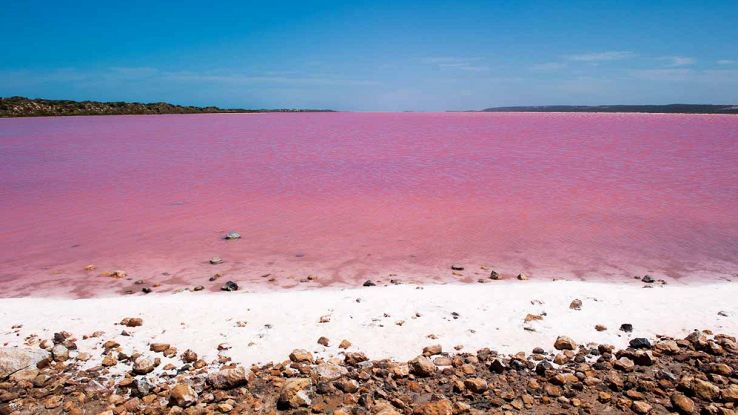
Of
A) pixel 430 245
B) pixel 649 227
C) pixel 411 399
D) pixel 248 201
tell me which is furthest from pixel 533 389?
pixel 248 201

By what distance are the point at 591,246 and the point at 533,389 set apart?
4.95m

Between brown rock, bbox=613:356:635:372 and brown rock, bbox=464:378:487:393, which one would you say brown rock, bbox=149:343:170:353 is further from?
brown rock, bbox=613:356:635:372

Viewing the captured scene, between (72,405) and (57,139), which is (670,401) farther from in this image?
(57,139)

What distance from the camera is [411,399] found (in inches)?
141

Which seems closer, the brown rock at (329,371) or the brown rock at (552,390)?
the brown rock at (552,390)

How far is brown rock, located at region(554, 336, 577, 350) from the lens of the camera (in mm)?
4234

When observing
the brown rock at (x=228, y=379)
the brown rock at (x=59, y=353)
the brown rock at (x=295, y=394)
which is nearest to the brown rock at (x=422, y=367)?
the brown rock at (x=295, y=394)

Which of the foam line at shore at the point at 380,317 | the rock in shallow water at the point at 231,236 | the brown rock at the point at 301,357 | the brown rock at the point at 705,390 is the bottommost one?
the rock in shallow water at the point at 231,236

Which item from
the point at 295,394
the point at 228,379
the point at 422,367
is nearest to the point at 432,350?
the point at 422,367

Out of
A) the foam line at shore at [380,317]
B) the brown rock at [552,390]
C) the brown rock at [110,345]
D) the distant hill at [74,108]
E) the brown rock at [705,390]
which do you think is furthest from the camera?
the distant hill at [74,108]

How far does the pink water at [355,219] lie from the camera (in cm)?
688

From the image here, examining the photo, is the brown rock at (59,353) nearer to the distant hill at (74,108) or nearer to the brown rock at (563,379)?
the brown rock at (563,379)

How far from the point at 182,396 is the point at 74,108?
66.9 metres

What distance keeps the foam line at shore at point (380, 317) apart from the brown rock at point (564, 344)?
8 cm
